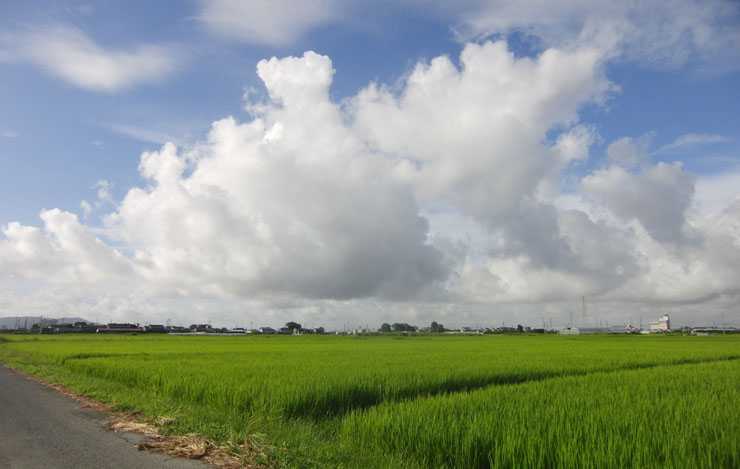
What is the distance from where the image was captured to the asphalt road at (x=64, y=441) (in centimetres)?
707

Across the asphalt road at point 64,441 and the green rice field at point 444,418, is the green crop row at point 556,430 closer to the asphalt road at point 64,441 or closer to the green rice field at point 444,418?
the green rice field at point 444,418

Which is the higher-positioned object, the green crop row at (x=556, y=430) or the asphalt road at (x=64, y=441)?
the green crop row at (x=556, y=430)

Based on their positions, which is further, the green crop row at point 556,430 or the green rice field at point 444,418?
the green rice field at point 444,418

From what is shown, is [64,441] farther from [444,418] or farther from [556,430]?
[556,430]

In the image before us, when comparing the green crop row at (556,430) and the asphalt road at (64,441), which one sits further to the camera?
the asphalt road at (64,441)

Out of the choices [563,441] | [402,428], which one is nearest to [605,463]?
[563,441]

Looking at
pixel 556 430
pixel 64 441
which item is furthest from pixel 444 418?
pixel 64 441

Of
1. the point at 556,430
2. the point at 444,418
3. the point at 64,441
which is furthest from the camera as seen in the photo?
the point at 444,418

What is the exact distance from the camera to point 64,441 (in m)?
8.40

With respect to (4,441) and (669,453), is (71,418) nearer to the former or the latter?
(4,441)

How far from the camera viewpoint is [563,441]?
721 centimetres

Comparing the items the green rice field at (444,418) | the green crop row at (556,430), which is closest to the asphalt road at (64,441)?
the green rice field at (444,418)

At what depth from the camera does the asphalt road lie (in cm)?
707

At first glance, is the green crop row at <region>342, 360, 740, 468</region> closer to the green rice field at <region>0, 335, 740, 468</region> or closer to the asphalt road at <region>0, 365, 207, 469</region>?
the green rice field at <region>0, 335, 740, 468</region>
